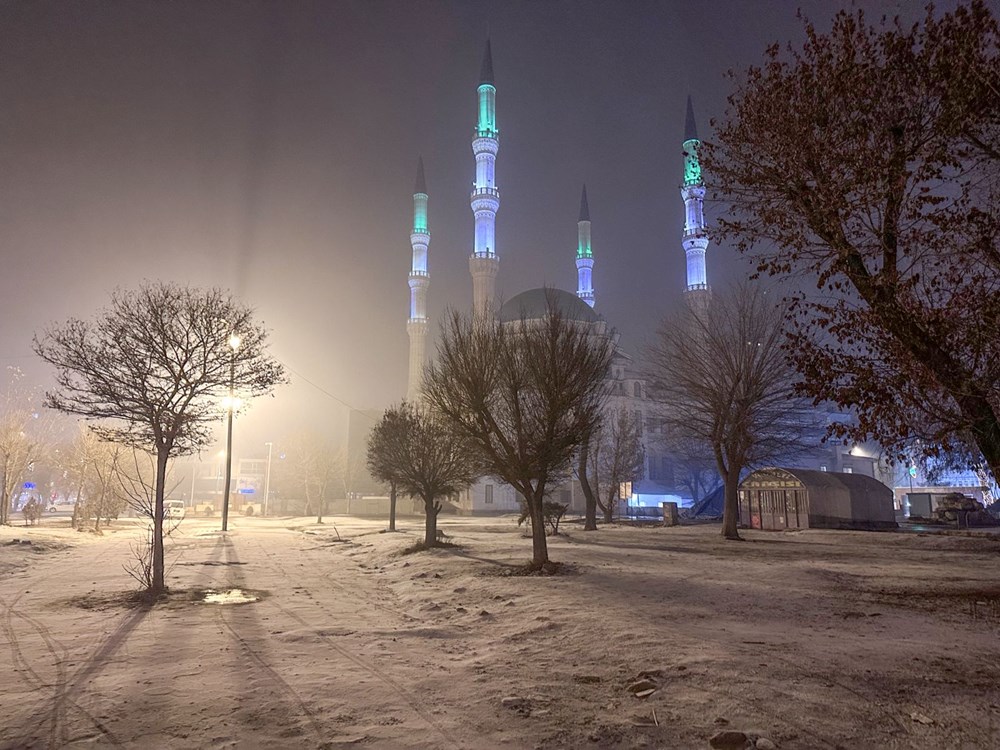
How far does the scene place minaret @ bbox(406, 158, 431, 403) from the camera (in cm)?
8575

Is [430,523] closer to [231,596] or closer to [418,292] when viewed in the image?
[231,596]

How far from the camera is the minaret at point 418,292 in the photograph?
85750 millimetres

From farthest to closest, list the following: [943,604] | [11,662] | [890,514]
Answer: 1. [890,514]
2. [943,604]
3. [11,662]

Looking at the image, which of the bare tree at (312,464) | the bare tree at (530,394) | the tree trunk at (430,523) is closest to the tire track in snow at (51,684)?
the bare tree at (530,394)

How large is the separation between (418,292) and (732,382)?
2718 inches

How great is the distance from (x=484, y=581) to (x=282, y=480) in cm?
7702

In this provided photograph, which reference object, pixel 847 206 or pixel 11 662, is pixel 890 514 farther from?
pixel 11 662

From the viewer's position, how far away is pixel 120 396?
11.9 meters

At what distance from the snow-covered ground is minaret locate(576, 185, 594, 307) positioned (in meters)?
87.7

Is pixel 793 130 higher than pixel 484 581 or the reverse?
higher

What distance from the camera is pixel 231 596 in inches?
493

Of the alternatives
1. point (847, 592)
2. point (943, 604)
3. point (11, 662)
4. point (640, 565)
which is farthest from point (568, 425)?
point (11, 662)

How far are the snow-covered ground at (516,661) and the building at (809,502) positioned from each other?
20011mm

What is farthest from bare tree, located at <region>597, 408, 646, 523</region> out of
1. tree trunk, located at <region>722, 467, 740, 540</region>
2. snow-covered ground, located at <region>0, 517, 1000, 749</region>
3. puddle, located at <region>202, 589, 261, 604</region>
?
puddle, located at <region>202, 589, 261, 604</region>
